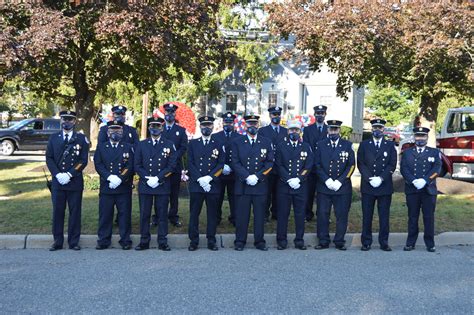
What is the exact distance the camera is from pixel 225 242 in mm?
8438

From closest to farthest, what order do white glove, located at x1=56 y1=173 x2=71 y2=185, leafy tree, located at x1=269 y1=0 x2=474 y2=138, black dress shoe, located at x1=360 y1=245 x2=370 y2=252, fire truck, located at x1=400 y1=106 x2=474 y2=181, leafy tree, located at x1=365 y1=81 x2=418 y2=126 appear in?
white glove, located at x1=56 y1=173 x2=71 y2=185
black dress shoe, located at x1=360 y1=245 x2=370 y2=252
leafy tree, located at x1=269 y1=0 x2=474 y2=138
fire truck, located at x1=400 y1=106 x2=474 y2=181
leafy tree, located at x1=365 y1=81 x2=418 y2=126

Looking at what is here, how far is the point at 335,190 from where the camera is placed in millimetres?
8219

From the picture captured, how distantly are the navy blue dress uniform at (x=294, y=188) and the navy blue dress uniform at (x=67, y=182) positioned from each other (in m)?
2.90

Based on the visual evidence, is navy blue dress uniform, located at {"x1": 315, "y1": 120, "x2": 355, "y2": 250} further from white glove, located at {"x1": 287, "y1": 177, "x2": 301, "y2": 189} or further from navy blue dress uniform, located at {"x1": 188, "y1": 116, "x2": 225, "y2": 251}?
navy blue dress uniform, located at {"x1": 188, "y1": 116, "x2": 225, "y2": 251}

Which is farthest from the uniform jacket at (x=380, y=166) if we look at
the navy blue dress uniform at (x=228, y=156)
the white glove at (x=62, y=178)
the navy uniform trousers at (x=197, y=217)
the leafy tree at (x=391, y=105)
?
the leafy tree at (x=391, y=105)

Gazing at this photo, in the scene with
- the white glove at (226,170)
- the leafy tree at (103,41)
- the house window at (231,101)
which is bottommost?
the white glove at (226,170)

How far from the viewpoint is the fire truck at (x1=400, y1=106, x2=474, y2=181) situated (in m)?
15.2

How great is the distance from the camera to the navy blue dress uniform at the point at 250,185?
26.6 feet

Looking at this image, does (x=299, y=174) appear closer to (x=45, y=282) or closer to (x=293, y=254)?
(x=293, y=254)

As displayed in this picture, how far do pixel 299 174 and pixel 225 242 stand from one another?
1.52m

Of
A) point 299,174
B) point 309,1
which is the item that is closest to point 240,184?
point 299,174

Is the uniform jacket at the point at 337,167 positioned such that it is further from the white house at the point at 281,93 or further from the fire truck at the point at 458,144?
the white house at the point at 281,93

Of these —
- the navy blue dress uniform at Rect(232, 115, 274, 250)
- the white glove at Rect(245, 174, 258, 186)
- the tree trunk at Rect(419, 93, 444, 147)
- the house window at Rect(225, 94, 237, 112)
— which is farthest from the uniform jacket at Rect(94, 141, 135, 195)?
the house window at Rect(225, 94, 237, 112)

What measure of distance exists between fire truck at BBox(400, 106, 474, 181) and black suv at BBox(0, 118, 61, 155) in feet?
55.8
